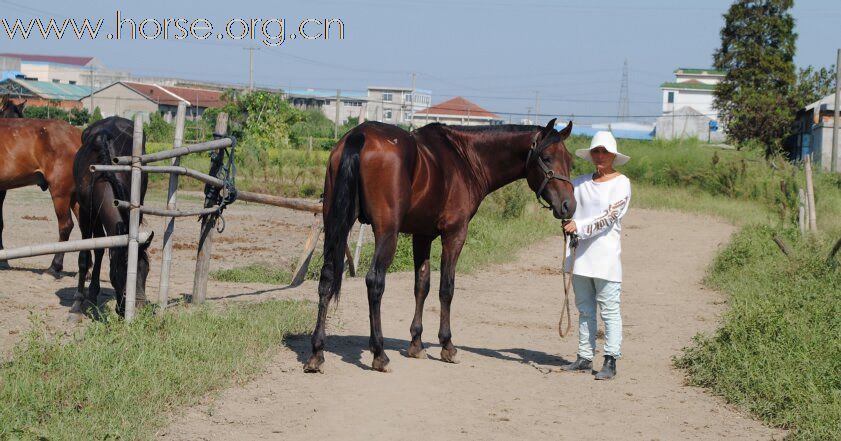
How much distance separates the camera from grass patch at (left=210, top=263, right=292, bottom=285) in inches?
479

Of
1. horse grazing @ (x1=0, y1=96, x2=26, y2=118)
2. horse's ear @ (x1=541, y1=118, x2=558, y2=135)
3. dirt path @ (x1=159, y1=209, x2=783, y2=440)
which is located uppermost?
horse grazing @ (x1=0, y1=96, x2=26, y2=118)

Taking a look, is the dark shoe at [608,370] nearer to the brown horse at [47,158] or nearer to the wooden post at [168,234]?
the wooden post at [168,234]

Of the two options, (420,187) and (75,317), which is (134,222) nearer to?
(75,317)

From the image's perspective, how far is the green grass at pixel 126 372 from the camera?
5047mm

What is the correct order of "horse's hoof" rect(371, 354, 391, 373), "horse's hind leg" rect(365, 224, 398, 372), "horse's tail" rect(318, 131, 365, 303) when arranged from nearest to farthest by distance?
"horse's tail" rect(318, 131, 365, 303), "horse's hind leg" rect(365, 224, 398, 372), "horse's hoof" rect(371, 354, 391, 373)

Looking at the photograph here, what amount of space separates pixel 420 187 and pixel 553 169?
107 centimetres

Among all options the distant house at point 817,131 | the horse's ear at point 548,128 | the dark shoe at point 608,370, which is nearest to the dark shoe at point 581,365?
the dark shoe at point 608,370

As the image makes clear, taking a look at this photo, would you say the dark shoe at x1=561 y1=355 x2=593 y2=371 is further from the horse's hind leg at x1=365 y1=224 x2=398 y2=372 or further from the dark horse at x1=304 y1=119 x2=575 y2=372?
the horse's hind leg at x1=365 y1=224 x2=398 y2=372

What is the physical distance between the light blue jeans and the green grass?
97.3 inches

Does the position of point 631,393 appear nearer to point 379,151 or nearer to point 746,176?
point 379,151

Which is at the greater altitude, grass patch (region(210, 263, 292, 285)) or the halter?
the halter

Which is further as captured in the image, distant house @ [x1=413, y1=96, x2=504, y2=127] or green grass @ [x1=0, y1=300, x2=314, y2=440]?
distant house @ [x1=413, y1=96, x2=504, y2=127]

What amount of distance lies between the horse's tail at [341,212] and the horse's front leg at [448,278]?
1029mm

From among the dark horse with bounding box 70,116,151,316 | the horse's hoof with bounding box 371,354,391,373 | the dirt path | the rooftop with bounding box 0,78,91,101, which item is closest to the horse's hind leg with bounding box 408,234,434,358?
the dirt path
